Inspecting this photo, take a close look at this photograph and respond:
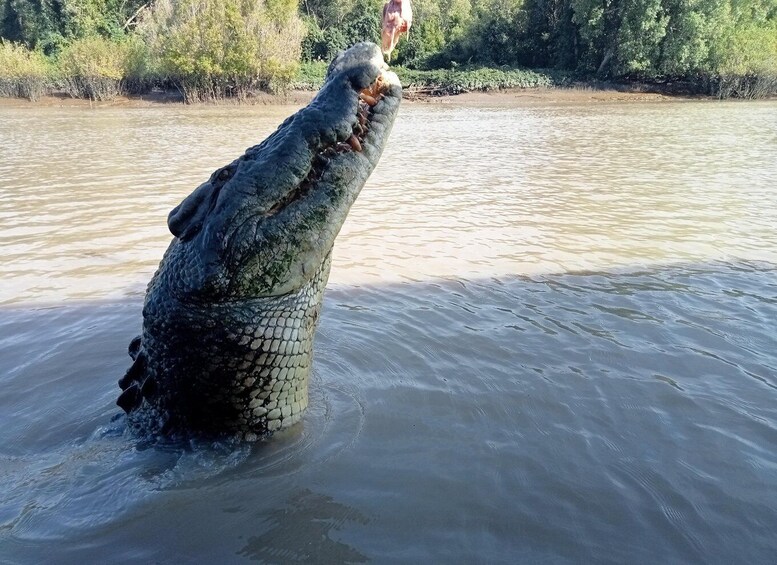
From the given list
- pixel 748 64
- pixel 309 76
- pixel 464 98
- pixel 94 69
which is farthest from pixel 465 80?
pixel 94 69

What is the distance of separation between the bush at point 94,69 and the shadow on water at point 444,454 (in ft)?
139

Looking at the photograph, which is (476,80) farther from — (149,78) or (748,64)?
(149,78)

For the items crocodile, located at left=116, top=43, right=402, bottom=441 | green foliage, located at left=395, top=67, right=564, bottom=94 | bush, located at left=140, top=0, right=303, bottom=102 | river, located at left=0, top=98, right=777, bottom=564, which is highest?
bush, located at left=140, top=0, right=303, bottom=102

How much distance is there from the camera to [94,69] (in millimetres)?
40656

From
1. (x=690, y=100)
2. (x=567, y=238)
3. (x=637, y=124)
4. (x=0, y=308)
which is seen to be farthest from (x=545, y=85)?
(x=0, y=308)

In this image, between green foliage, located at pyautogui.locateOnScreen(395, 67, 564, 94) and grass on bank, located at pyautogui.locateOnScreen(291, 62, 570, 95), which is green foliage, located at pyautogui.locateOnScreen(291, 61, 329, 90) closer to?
grass on bank, located at pyautogui.locateOnScreen(291, 62, 570, 95)

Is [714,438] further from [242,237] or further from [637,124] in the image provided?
[637,124]

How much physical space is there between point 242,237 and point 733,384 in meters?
3.20

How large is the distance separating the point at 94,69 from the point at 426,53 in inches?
1148

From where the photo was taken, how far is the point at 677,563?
237 cm

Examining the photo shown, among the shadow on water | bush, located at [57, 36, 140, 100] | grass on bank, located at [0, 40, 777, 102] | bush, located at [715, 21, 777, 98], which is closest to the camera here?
the shadow on water

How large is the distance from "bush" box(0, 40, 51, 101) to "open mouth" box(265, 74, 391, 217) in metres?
46.5

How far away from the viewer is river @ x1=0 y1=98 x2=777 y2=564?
2.57 meters

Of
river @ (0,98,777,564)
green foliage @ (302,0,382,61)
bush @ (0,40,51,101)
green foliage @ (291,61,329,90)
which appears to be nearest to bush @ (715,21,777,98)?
green foliage @ (302,0,382,61)
